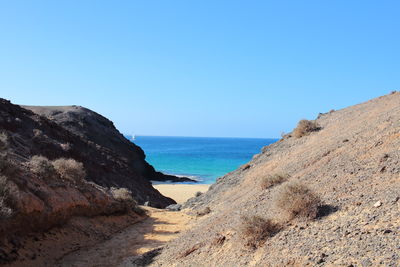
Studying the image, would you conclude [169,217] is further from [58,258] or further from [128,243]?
[58,258]

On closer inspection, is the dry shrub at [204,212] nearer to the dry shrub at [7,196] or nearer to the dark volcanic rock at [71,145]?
the dark volcanic rock at [71,145]

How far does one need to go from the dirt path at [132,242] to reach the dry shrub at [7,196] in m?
2.13

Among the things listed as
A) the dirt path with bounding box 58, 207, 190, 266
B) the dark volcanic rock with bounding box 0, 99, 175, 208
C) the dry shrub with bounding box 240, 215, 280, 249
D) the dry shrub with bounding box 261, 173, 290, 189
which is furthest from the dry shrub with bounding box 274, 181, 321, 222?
the dark volcanic rock with bounding box 0, 99, 175, 208

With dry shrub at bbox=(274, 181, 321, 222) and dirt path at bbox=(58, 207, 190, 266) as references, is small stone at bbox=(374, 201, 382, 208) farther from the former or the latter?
dirt path at bbox=(58, 207, 190, 266)

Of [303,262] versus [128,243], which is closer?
[303,262]

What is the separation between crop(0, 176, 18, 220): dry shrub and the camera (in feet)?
31.0

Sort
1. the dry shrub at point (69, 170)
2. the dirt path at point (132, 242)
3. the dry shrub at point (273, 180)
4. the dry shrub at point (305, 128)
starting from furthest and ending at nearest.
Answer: the dry shrub at point (305, 128) → the dry shrub at point (69, 170) → the dry shrub at point (273, 180) → the dirt path at point (132, 242)

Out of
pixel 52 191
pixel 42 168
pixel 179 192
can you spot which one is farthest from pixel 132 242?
pixel 179 192

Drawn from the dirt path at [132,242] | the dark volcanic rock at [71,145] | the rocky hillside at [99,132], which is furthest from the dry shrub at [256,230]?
the rocky hillside at [99,132]

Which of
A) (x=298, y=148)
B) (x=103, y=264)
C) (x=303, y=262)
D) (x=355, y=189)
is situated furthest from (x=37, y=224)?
(x=298, y=148)

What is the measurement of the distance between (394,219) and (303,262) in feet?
5.57

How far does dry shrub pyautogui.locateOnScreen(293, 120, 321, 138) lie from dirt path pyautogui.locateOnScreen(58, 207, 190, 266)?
778 cm

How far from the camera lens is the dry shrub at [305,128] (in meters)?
20.8

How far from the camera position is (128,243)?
1348cm
